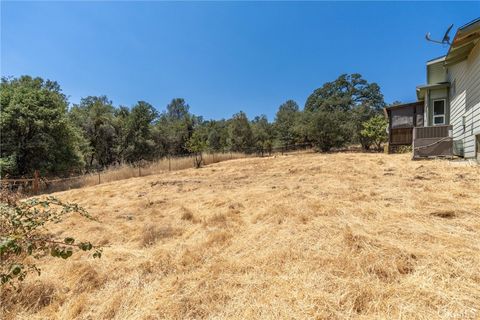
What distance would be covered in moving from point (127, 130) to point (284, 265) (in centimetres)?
2148

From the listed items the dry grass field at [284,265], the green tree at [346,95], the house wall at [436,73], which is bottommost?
the dry grass field at [284,265]

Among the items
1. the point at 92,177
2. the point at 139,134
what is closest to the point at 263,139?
the point at 139,134

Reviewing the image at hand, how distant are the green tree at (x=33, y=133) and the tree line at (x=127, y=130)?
3 cm

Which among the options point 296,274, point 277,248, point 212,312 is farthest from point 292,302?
point 277,248

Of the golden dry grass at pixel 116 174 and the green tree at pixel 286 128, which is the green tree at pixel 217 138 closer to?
the green tree at pixel 286 128

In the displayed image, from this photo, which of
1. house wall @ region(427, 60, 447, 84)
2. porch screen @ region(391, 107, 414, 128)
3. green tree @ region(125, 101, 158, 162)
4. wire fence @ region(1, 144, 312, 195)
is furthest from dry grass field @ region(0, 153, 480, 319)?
green tree @ region(125, 101, 158, 162)

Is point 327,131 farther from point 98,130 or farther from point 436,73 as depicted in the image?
point 98,130

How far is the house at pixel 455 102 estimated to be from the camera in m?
5.71

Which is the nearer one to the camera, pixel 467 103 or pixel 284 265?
pixel 284 265

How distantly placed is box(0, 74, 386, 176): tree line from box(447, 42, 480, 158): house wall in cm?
1090

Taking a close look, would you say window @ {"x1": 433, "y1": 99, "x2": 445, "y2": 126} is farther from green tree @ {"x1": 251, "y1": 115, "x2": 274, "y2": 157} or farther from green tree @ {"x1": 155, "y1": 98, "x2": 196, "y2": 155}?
green tree @ {"x1": 155, "y1": 98, "x2": 196, "y2": 155}

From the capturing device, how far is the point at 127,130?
67.7 feet

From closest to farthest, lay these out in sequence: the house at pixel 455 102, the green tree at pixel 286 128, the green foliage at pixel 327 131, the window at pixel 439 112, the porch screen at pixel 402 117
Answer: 1. the house at pixel 455 102
2. the window at pixel 439 112
3. the porch screen at pixel 402 117
4. the green foliage at pixel 327 131
5. the green tree at pixel 286 128

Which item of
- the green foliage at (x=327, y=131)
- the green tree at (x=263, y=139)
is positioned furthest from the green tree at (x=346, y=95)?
the green foliage at (x=327, y=131)
